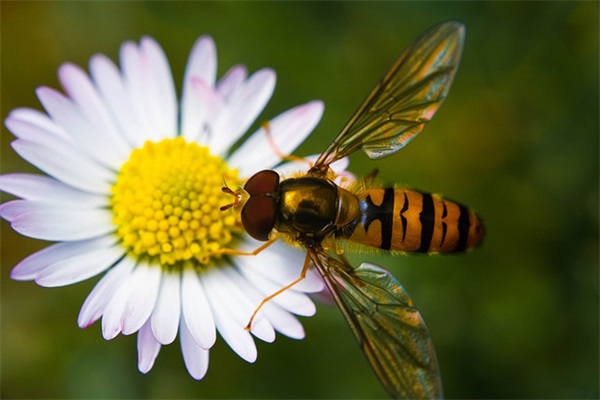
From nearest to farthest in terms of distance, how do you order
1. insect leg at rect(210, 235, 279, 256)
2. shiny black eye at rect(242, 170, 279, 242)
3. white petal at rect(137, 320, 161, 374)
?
white petal at rect(137, 320, 161, 374) → shiny black eye at rect(242, 170, 279, 242) → insect leg at rect(210, 235, 279, 256)

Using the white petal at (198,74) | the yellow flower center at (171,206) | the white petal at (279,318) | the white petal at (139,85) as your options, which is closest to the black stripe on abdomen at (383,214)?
the white petal at (279,318)

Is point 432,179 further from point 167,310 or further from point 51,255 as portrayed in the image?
point 51,255

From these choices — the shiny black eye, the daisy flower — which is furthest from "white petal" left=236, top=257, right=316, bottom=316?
the shiny black eye

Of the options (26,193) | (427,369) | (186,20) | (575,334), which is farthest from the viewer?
(186,20)

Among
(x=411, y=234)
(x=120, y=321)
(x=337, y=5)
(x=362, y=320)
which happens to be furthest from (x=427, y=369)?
(x=337, y=5)

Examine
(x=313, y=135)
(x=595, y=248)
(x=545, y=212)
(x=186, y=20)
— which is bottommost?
(x=595, y=248)

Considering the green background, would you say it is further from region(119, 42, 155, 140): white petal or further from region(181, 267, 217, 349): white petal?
region(119, 42, 155, 140): white petal

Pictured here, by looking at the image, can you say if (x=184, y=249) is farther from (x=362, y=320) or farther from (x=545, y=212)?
(x=545, y=212)

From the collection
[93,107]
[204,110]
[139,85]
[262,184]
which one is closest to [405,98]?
[262,184]
